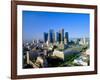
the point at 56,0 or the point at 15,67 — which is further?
the point at 56,0

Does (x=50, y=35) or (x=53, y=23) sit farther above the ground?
(x=53, y=23)

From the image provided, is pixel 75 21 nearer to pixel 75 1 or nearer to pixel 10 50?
pixel 75 1

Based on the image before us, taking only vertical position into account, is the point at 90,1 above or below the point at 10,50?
above

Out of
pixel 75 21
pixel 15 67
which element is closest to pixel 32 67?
pixel 15 67

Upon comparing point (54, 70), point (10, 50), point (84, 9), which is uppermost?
point (84, 9)
